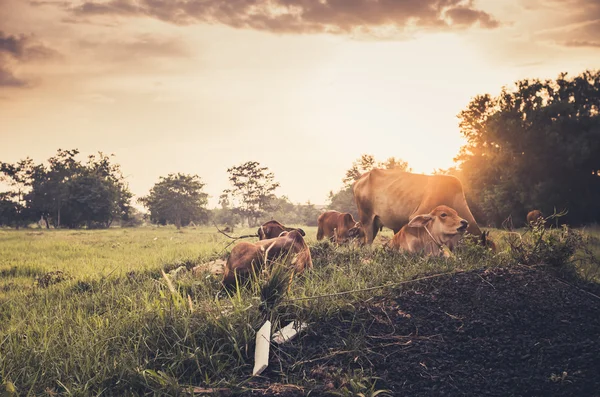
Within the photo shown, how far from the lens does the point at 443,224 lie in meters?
6.49

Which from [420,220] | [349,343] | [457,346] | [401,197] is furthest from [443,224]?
[349,343]

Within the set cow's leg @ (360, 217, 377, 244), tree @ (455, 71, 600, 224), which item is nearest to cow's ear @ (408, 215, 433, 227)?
cow's leg @ (360, 217, 377, 244)

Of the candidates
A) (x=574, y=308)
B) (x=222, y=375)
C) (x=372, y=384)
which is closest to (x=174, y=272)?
(x=222, y=375)

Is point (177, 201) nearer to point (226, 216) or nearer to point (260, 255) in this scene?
point (226, 216)

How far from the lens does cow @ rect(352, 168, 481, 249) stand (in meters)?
7.70

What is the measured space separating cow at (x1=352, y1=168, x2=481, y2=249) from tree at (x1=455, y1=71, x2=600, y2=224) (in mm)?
14528

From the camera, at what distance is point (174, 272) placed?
6383mm

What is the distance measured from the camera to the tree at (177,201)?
205 ft

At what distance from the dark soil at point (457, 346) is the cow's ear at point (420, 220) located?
2607 millimetres

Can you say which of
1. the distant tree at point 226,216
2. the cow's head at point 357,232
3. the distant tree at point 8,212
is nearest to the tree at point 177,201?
the distant tree at point 226,216

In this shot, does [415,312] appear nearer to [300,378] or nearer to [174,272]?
[300,378]

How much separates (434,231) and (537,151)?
19.9m

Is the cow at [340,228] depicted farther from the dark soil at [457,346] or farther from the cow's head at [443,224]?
the dark soil at [457,346]

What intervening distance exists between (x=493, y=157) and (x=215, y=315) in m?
25.8
